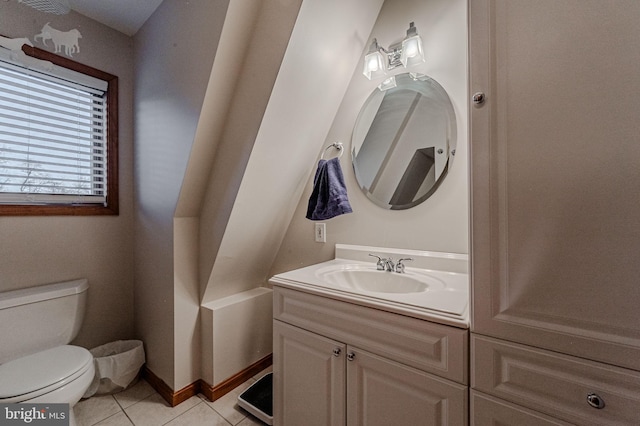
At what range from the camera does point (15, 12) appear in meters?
1.46

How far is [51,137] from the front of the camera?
1.62 m

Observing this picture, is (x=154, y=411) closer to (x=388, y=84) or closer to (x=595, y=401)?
(x=595, y=401)

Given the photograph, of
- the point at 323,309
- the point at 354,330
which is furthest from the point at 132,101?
the point at 354,330

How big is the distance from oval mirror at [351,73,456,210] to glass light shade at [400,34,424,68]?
8cm

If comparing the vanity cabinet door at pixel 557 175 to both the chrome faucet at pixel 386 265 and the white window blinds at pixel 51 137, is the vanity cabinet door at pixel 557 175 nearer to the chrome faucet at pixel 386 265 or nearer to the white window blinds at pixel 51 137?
the chrome faucet at pixel 386 265

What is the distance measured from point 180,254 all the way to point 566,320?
5.65 ft

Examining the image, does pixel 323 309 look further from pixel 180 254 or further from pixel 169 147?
pixel 169 147

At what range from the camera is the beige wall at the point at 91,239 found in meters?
1.47

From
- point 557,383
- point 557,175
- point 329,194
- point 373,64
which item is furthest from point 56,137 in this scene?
point 557,383

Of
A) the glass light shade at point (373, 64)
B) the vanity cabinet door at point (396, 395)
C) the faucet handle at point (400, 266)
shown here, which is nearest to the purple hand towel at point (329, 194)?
the faucet handle at point (400, 266)

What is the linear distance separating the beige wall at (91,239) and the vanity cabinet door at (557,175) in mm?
2209

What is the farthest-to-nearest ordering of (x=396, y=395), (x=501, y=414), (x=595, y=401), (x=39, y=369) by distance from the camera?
(x=39, y=369), (x=396, y=395), (x=501, y=414), (x=595, y=401)

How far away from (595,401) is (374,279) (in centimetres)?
82

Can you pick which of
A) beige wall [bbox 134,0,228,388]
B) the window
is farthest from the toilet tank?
the window
